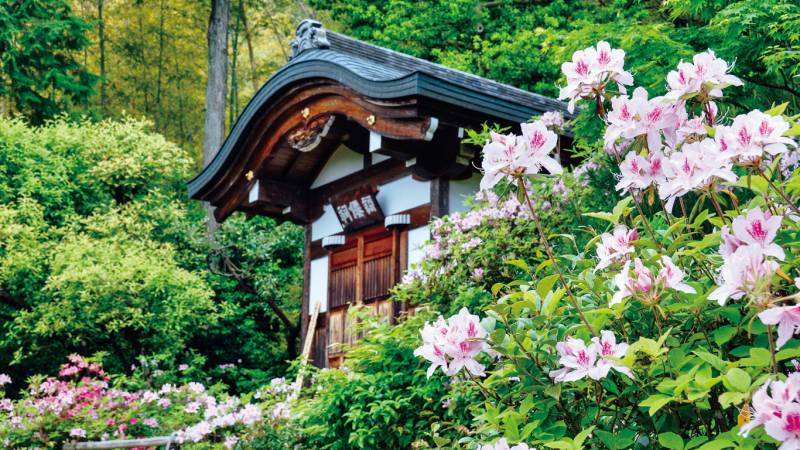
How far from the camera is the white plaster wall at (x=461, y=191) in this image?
351 inches

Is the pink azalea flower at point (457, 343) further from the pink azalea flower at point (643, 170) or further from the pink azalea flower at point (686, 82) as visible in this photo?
the pink azalea flower at point (686, 82)

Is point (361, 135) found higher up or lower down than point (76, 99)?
lower down

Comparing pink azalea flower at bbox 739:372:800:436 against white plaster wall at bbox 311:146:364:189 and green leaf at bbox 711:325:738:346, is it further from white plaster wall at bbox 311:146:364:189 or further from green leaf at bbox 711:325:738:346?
white plaster wall at bbox 311:146:364:189

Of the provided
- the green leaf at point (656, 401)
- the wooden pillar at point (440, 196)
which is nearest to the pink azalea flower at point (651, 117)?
the green leaf at point (656, 401)

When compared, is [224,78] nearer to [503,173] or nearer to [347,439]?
[347,439]

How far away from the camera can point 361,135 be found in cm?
963

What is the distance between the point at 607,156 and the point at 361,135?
3.90 metres

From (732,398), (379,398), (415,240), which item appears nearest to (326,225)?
(415,240)

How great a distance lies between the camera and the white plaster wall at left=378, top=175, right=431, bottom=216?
29.7 ft

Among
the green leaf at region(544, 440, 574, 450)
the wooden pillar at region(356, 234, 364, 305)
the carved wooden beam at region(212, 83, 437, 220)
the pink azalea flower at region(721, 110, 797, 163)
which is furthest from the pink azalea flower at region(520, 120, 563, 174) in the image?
the wooden pillar at region(356, 234, 364, 305)

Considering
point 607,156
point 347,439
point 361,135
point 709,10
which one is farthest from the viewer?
point 361,135

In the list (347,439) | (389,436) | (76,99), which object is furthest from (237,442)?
(76,99)

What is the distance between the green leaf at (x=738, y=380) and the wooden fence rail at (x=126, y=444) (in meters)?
6.69

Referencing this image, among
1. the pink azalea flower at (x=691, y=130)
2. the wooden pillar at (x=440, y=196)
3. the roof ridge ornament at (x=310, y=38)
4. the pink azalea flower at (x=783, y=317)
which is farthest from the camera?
the roof ridge ornament at (x=310, y=38)
